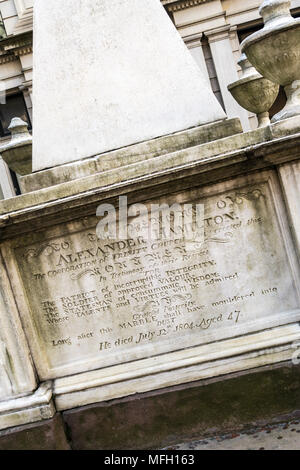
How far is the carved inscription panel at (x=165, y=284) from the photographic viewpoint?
14.7 feet

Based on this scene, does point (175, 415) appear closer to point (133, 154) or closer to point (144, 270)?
point (144, 270)

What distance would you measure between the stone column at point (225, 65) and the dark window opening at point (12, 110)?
475 cm

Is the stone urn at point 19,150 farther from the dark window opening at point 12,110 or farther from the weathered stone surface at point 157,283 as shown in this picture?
the dark window opening at point 12,110

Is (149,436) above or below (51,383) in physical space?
below

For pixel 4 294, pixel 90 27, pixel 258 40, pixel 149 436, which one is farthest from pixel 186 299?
pixel 90 27

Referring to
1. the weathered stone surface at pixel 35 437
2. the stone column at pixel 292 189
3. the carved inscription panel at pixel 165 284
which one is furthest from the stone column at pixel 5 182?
the stone column at pixel 292 189

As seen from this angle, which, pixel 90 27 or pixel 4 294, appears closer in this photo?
pixel 4 294

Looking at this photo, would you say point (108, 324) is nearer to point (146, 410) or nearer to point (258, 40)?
point (146, 410)

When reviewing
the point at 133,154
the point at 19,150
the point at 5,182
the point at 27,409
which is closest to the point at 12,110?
the point at 5,182

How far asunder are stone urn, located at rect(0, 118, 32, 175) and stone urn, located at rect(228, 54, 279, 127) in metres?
2.29

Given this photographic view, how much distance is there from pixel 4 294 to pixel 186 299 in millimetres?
1344

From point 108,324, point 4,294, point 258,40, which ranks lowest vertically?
point 108,324

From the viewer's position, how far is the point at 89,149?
473 cm
